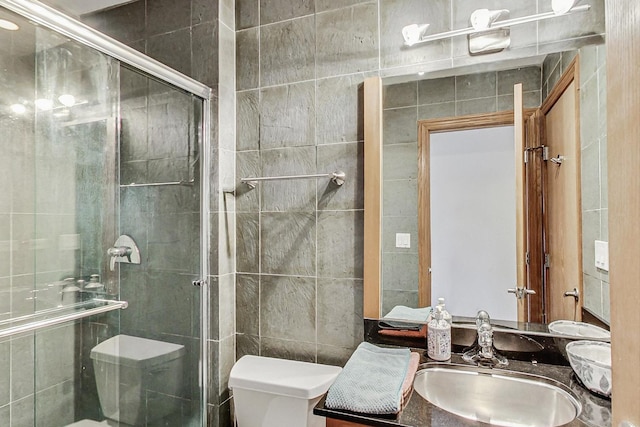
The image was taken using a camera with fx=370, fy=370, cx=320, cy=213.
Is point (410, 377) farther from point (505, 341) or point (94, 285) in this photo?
point (94, 285)

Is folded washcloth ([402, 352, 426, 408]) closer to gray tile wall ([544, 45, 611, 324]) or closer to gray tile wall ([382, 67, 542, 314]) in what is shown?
gray tile wall ([382, 67, 542, 314])

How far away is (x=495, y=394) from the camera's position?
3.93ft

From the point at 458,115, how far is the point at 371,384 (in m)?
1.02

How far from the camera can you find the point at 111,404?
5.14ft

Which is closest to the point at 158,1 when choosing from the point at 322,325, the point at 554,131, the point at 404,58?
the point at 404,58

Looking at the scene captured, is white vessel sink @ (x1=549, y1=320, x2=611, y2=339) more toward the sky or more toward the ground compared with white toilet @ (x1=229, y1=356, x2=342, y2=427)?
more toward the sky

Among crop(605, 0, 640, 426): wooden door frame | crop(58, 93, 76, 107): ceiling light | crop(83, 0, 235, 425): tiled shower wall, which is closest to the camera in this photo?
crop(605, 0, 640, 426): wooden door frame

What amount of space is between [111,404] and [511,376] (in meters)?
1.57

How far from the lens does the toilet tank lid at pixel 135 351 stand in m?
1.56

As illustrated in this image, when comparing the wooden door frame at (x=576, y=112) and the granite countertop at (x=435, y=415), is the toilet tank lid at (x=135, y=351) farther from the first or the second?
the wooden door frame at (x=576, y=112)

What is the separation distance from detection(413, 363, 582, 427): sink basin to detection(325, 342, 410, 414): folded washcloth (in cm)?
10

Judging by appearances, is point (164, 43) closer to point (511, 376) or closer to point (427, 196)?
point (427, 196)

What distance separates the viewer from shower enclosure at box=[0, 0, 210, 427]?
1300 millimetres

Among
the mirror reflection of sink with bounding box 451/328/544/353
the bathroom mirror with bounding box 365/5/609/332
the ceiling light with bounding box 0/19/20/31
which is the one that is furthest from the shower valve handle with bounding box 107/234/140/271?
the mirror reflection of sink with bounding box 451/328/544/353
